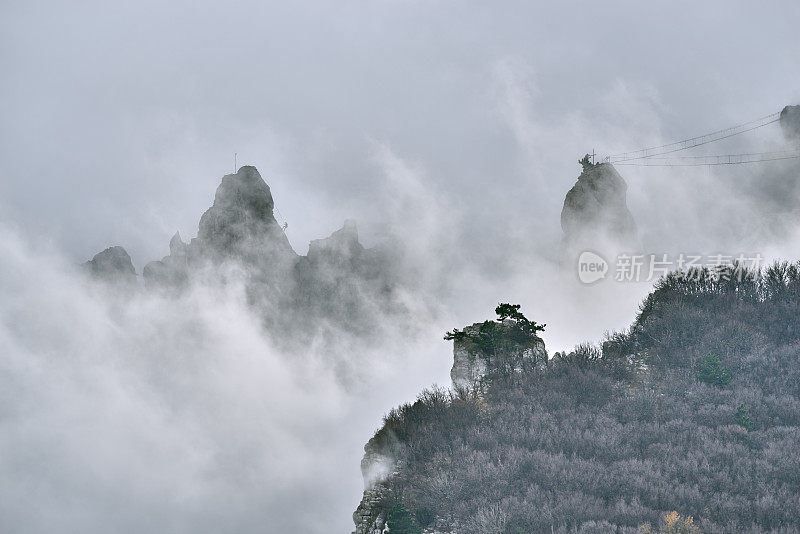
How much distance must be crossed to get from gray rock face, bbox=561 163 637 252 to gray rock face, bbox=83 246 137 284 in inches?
5105

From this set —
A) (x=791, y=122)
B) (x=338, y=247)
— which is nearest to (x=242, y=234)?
(x=338, y=247)

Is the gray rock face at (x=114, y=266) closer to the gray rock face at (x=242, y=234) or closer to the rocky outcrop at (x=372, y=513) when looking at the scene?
the gray rock face at (x=242, y=234)

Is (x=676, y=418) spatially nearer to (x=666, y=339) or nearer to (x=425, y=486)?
(x=666, y=339)

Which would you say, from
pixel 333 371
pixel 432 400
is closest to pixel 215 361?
pixel 333 371

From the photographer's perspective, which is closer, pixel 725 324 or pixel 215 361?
pixel 725 324

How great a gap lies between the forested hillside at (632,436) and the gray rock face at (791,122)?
10110cm

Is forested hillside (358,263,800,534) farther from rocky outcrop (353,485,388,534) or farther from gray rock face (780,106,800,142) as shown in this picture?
gray rock face (780,106,800,142)

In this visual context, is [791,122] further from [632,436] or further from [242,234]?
[242,234]

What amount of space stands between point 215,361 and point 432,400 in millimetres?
187711

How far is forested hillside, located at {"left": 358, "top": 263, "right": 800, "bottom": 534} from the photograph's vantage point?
442 inches

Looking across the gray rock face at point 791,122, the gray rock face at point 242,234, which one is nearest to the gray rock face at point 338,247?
the gray rock face at point 242,234

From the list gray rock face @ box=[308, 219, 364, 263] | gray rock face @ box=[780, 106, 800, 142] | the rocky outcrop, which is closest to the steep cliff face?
gray rock face @ box=[308, 219, 364, 263]

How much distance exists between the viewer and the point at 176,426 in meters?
197

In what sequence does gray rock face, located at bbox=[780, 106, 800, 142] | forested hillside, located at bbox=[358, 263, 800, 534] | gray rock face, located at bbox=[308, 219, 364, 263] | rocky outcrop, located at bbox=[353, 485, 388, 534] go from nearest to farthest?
forested hillside, located at bbox=[358, 263, 800, 534], rocky outcrop, located at bbox=[353, 485, 388, 534], gray rock face, located at bbox=[780, 106, 800, 142], gray rock face, located at bbox=[308, 219, 364, 263]
